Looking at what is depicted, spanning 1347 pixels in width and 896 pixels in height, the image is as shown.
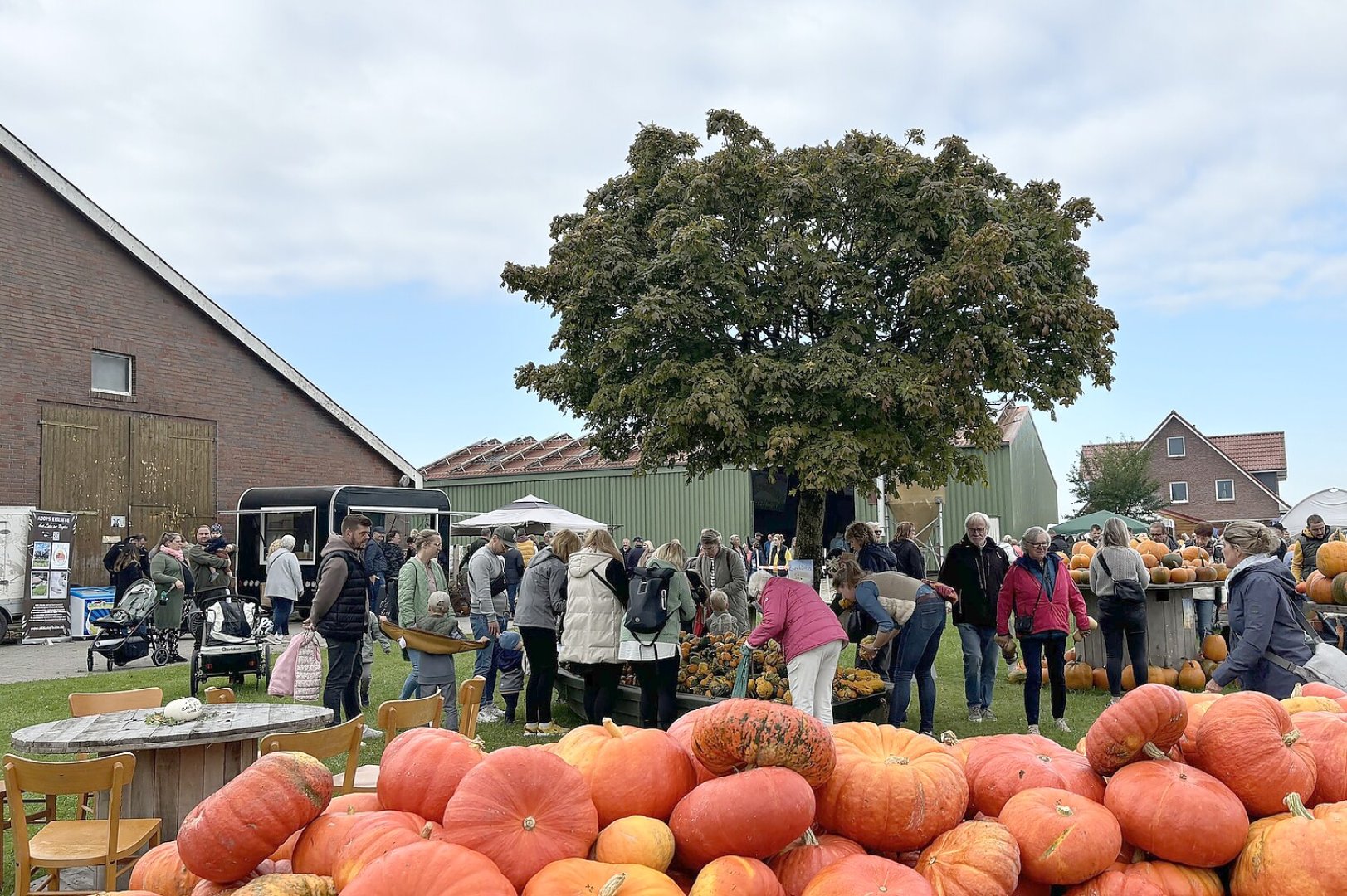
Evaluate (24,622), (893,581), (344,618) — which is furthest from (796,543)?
(24,622)

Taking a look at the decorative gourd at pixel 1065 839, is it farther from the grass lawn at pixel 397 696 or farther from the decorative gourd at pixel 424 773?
the grass lawn at pixel 397 696

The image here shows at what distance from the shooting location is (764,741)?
87.7 inches

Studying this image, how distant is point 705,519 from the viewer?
31781 mm

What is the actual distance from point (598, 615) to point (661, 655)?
0.72m

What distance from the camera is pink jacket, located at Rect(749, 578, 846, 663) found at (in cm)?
717

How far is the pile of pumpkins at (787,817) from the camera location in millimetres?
2043

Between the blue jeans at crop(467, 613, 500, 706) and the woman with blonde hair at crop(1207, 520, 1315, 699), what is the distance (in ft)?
22.0

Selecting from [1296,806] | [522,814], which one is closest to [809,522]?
[1296,806]

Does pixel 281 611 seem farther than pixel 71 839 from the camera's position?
Yes

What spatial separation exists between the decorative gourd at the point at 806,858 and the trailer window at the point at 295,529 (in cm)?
1988

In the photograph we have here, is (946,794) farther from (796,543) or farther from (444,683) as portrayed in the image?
(796,543)

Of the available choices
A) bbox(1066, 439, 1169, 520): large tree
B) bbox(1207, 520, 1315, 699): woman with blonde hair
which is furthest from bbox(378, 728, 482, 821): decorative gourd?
bbox(1066, 439, 1169, 520): large tree

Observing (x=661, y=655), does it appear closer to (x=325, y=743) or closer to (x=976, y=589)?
(x=976, y=589)

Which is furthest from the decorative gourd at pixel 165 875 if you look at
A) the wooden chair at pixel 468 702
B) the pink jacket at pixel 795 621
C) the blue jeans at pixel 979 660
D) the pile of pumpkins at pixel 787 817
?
the blue jeans at pixel 979 660
